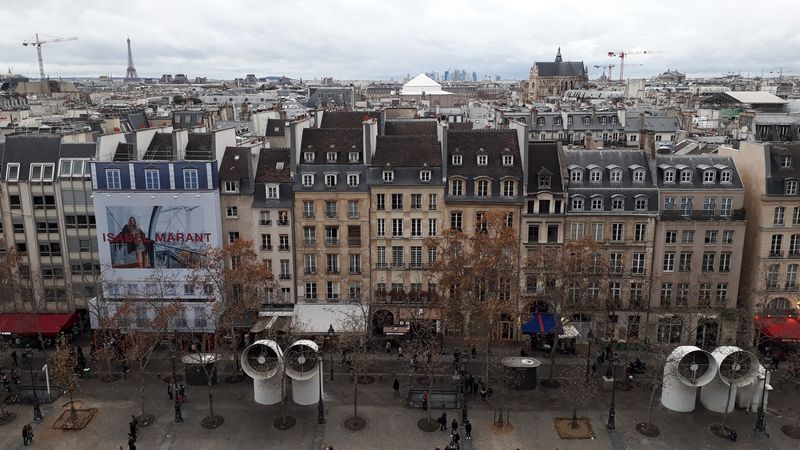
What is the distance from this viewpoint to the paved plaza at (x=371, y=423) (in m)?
47.6

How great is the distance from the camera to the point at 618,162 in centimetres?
6544

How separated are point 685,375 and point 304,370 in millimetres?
29694

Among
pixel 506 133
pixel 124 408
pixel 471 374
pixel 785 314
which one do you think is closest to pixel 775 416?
pixel 785 314

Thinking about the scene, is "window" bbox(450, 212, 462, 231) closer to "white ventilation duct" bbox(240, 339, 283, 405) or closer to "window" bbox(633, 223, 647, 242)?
"window" bbox(633, 223, 647, 242)

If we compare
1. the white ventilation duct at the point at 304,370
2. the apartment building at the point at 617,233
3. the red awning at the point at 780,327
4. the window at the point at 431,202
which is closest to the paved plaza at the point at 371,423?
the white ventilation duct at the point at 304,370

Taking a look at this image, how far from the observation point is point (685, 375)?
167ft

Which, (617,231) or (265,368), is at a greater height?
(617,231)

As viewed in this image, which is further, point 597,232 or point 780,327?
point 597,232

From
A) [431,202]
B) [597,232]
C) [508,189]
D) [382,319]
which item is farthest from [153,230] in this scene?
[597,232]

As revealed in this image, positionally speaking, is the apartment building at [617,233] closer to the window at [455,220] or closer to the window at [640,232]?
the window at [640,232]

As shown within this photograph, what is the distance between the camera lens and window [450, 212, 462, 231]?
63.8 m

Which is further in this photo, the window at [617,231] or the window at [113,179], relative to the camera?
the window at [113,179]

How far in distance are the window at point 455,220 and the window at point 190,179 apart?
2484cm

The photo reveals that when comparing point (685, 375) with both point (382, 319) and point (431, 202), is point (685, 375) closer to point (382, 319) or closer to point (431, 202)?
point (431, 202)
